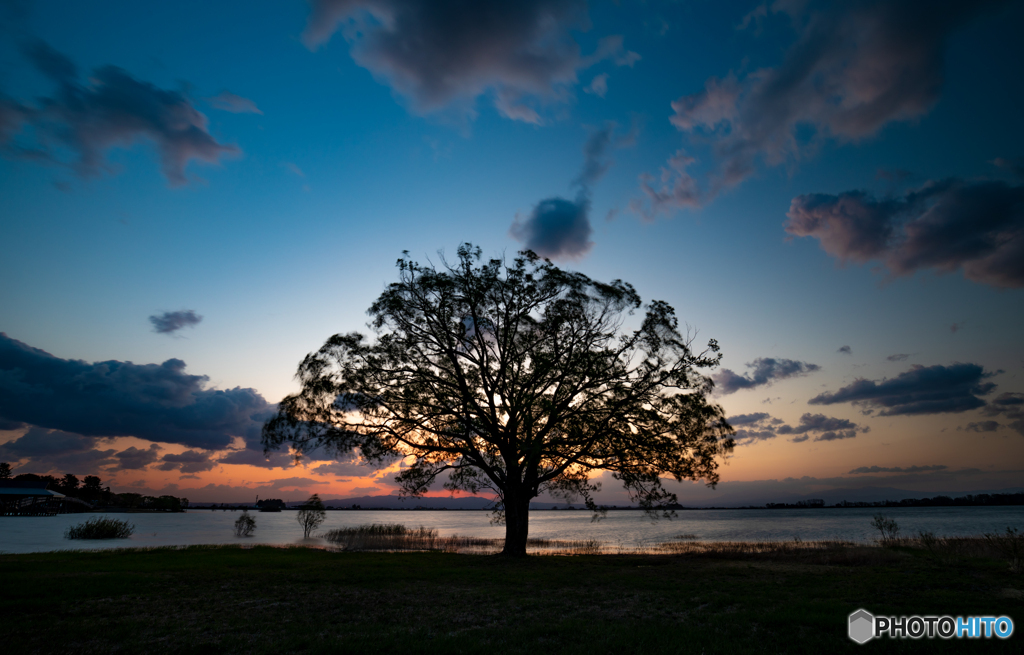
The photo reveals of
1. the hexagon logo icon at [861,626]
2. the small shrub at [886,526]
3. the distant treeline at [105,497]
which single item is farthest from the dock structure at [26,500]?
the small shrub at [886,526]

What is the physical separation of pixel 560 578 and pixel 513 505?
793 centimetres

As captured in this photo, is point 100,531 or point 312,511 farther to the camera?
point 312,511

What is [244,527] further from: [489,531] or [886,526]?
[886,526]

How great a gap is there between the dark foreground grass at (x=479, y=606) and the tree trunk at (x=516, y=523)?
4.68 metres

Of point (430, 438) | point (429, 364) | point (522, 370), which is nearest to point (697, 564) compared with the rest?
point (522, 370)

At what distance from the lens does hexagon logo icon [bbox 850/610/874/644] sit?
8438 millimetres

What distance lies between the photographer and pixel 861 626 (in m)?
9.08

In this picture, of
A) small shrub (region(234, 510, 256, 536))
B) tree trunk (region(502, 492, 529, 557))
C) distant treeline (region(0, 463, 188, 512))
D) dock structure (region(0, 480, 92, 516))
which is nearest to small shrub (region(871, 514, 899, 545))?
tree trunk (region(502, 492, 529, 557))

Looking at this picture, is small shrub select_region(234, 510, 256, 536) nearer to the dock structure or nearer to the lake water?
the lake water

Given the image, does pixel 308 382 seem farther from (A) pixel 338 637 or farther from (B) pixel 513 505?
(A) pixel 338 637

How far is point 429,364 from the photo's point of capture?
24312 millimetres

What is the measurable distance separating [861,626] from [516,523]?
16.8 metres

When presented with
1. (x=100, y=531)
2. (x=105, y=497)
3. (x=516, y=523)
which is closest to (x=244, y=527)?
(x=100, y=531)

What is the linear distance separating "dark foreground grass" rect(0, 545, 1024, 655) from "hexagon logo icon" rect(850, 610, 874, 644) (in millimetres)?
242
